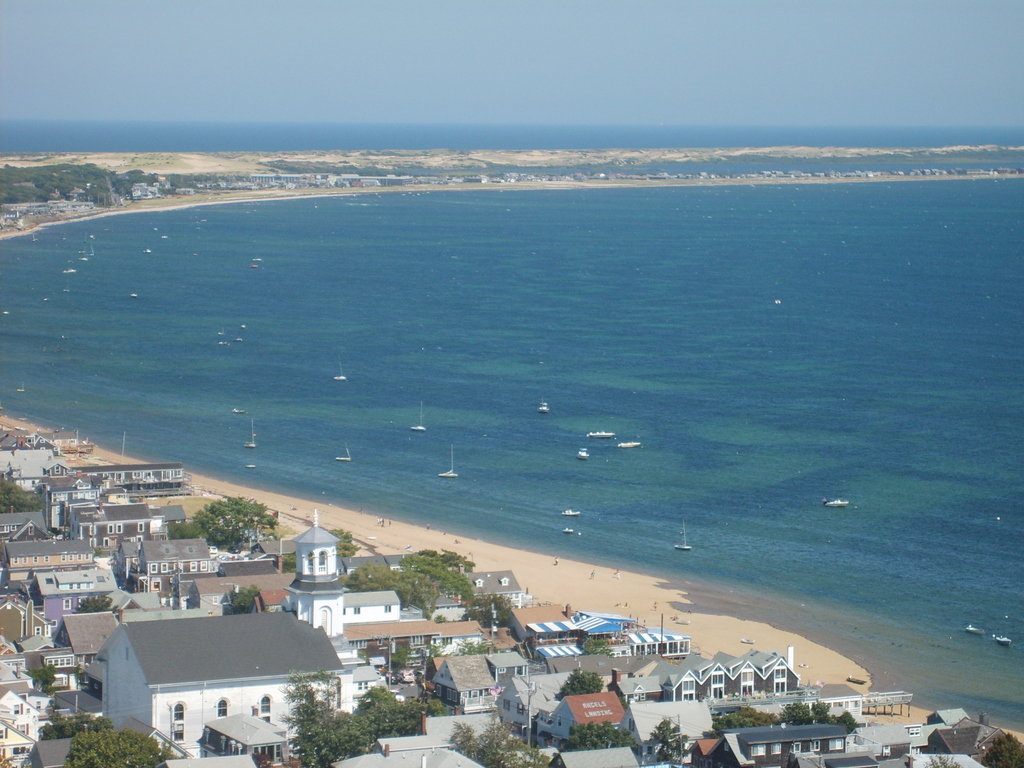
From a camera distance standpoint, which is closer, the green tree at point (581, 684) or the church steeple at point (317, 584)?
the church steeple at point (317, 584)

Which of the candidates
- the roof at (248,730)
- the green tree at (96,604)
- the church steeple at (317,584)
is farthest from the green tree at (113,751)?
the green tree at (96,604)

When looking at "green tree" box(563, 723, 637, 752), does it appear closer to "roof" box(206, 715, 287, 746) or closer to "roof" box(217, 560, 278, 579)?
"roof" box(206, 715, 287, 746)

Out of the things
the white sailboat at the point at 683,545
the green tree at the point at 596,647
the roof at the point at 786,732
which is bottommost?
the white sailboat at the point at 683,545

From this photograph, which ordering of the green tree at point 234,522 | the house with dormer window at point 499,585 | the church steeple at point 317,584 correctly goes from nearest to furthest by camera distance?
the church steeple at point 317,584 < the house with dormer window at point 499,585 < the green tree at point 234,522

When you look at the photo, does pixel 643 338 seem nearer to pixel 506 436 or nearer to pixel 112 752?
pixel 506 436

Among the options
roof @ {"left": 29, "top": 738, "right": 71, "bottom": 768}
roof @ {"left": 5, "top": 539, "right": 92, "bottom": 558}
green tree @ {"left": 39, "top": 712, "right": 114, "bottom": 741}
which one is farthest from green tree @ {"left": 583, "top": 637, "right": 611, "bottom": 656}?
roof @ {"left": 5, "top": 539, "right": 92, "bottom": 558}

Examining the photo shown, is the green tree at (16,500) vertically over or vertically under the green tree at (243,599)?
under

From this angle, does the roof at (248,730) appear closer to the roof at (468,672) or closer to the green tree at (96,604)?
the roof at (468,672)
